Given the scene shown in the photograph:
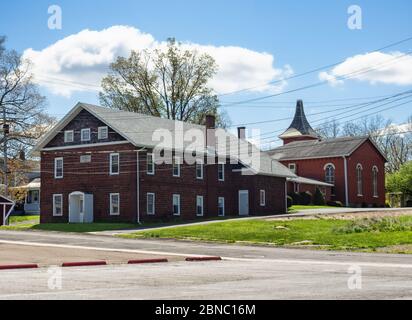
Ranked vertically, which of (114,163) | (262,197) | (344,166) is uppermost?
(344,166)

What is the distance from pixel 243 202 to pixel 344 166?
18573mm

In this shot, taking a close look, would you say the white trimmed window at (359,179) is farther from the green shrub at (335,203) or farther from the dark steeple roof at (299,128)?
the dark steeple roof at (299,128)

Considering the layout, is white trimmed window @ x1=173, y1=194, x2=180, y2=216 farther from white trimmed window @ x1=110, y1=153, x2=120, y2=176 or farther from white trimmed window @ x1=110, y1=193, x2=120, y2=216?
white trimmed window @ x1=110, y1=153, x2=120, y2=176

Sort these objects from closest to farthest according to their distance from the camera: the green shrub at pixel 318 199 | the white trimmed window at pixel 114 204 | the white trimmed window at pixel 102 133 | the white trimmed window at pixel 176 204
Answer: the white trimmed window at pixel 114 204 < the white trimmed window at pixel 102 133 < the white trimmed window at pixel 176 204 < the green shrub at pixel 318 199

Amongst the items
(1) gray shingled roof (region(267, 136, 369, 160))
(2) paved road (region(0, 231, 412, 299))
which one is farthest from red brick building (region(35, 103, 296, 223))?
(2) paved road (region(0, 231, 412, 299))

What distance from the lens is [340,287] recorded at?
550 inches

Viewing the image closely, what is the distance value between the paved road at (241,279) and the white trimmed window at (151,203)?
19774mm

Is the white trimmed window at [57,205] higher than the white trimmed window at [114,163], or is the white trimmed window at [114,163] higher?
the white trimmed window at [114,163]

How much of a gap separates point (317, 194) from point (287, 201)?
19.0ft

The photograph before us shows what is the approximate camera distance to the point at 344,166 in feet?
240

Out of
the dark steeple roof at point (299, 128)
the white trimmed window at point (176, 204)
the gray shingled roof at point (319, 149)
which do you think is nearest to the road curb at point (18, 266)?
the white trimmed window at point (176, 204)

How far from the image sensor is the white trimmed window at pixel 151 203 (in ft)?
163

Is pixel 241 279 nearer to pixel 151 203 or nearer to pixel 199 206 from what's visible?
pixel 151 203

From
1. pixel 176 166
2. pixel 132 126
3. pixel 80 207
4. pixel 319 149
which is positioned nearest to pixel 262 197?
pixel 176 166
